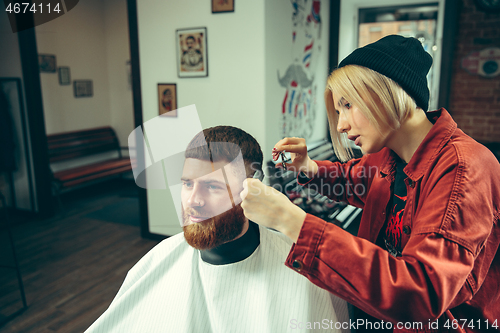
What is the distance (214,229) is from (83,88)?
5112 mm

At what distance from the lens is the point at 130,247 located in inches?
139

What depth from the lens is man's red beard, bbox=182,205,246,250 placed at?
1317 millimetres

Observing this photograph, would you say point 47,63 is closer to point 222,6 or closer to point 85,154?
point 85,154

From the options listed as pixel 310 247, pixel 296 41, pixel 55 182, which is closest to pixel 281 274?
pixel 310 247

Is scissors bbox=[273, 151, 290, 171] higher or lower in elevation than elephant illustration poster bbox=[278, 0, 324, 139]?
lower

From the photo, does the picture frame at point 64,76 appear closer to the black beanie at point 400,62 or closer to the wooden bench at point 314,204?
the wooden bench at point 314,204

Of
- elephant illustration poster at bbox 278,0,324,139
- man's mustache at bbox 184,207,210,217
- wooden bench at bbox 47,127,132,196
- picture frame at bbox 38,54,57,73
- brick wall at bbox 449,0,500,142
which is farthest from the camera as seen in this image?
picture frame at bbox 38,54,57,73

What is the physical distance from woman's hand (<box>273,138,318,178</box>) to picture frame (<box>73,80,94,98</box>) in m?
4.97

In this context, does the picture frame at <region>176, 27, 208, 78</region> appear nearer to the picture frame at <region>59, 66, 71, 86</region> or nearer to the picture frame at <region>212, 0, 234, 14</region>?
the picture frame at <region>212, 0, 234, 14</region>

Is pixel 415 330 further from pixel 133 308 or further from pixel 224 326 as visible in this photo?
pixel 133 308

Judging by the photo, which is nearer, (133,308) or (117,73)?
(133,308)

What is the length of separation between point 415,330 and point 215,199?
74cm

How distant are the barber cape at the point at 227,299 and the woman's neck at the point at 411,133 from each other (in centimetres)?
60

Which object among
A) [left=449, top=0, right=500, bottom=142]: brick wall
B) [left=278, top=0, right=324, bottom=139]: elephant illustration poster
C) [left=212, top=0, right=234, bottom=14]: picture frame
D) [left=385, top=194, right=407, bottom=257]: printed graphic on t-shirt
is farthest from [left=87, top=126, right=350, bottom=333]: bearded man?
[left=449, top=0, right=500, bottom=142]: brick wall
